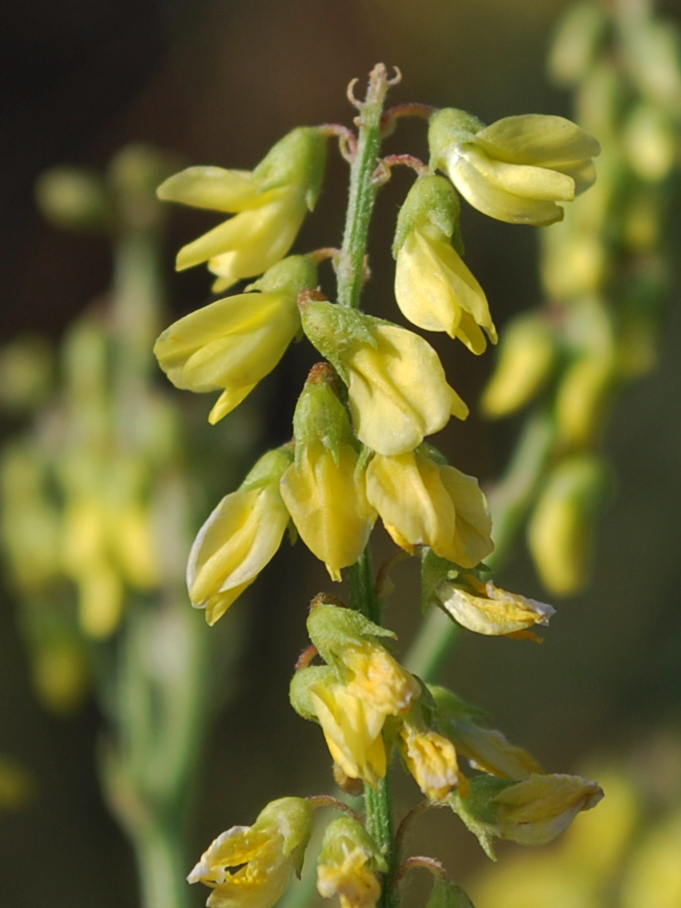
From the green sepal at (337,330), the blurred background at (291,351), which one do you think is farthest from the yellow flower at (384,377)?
the blurred background at (291,351)

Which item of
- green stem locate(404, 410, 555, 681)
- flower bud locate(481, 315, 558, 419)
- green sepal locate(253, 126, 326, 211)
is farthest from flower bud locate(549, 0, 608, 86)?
green sepal locate(253, 126, 326, 211)

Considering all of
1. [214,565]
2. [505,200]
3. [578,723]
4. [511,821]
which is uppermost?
[505,200]

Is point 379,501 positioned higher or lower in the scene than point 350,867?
higher

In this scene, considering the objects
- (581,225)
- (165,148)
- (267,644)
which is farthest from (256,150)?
(581,225)

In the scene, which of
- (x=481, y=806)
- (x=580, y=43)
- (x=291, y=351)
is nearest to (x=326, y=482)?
(x=481, y=806)

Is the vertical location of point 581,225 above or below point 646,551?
above

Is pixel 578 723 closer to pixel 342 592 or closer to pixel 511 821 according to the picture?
pixel 342 592

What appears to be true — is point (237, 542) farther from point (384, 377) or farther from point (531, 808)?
point (531, 808)
